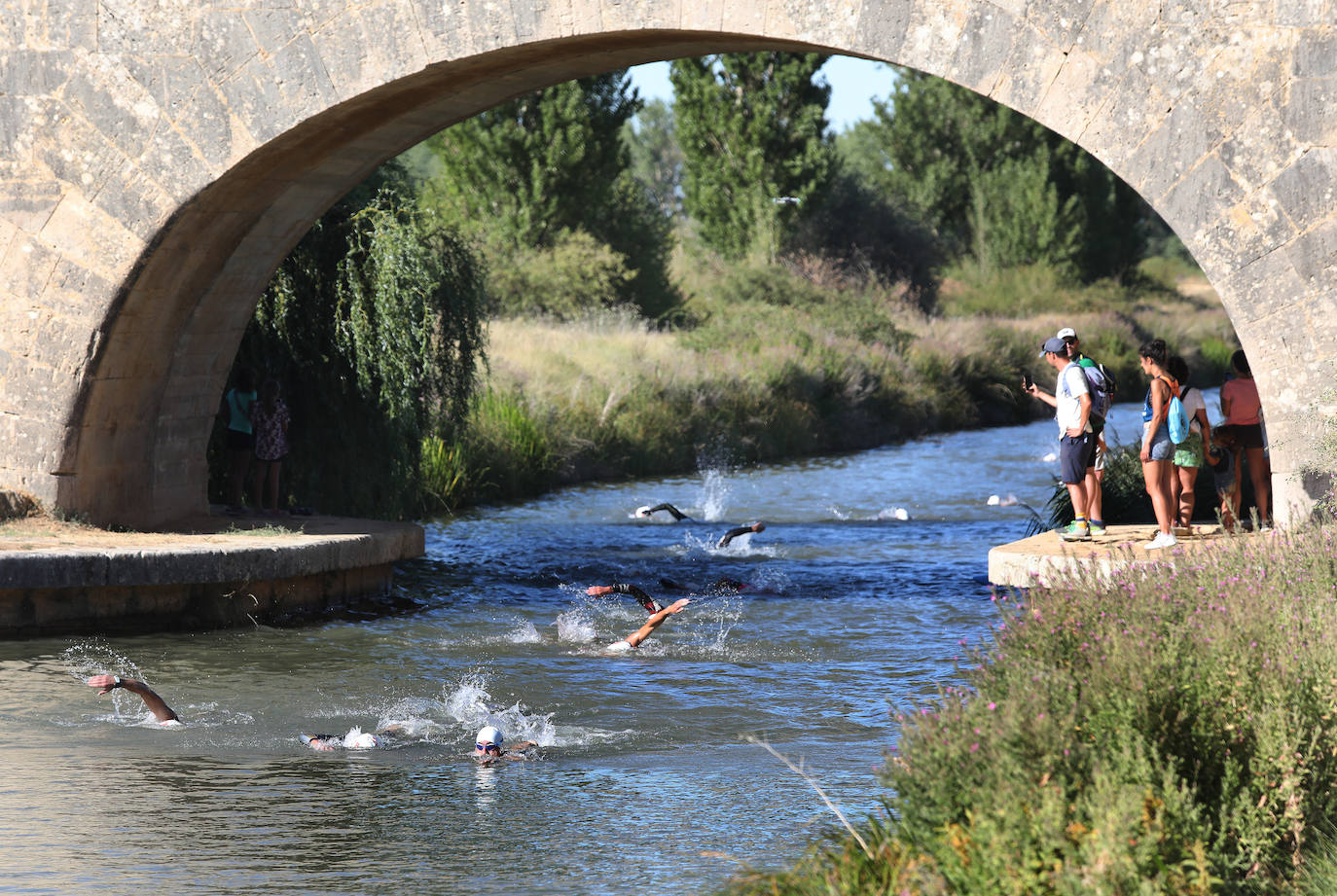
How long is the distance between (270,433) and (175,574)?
2677mm

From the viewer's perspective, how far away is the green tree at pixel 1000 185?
4359cm

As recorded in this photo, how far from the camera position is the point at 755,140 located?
34969 millimetres

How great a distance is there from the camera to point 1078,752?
436 cm

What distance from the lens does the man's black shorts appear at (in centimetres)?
1026

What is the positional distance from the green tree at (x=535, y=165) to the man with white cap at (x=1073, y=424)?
21.5 meters

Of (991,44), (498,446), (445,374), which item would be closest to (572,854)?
(991,44)

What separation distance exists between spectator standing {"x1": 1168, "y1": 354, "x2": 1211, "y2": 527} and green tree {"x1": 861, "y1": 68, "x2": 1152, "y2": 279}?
33299mm

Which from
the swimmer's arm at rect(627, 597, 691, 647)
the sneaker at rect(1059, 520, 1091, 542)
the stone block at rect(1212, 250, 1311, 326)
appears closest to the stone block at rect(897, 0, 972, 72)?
the stone block at rect(1212, 250, 1311, 326)

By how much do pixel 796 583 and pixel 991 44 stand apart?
5.77m

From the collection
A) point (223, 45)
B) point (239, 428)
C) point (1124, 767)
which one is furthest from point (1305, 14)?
point (239, 428)

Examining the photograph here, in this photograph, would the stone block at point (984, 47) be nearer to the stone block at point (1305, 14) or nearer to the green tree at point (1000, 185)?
the stone block at point (1305, 14)

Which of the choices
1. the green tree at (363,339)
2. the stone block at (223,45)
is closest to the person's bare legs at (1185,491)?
Result: the green tree at (363,339)

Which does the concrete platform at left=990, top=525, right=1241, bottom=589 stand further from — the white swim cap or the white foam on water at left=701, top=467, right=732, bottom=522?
the white foam on water at left=701, top=467, right=732, bottom=522

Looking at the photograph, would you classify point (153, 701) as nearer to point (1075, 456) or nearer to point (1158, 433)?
point (1075, 456)
